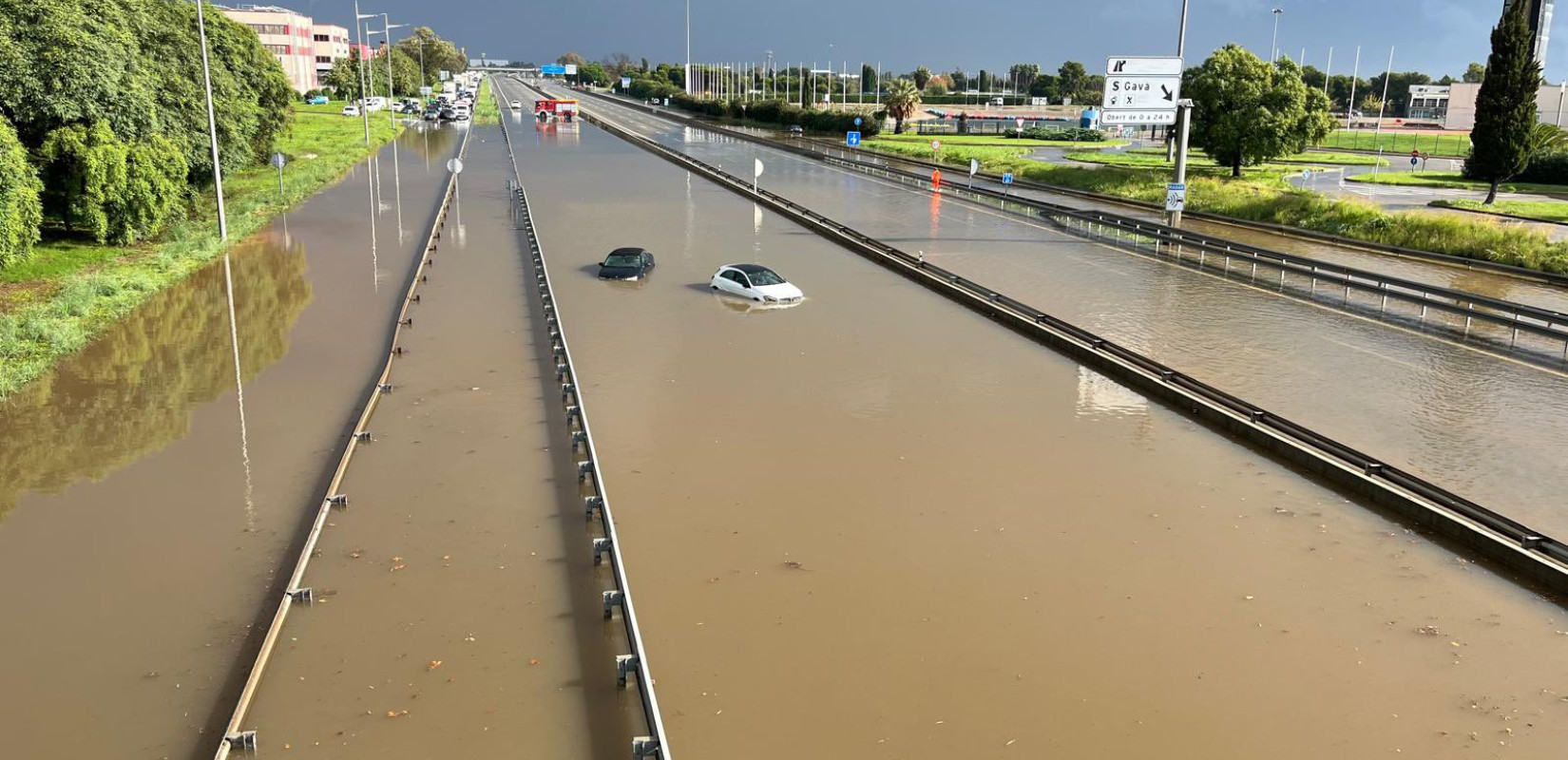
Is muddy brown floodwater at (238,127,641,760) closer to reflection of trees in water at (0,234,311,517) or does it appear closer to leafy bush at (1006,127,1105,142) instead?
reflection of trees in water at (0,234,311,517)

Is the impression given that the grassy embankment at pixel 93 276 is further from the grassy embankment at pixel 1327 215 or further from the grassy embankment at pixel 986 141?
the grassy embankment at pixel 986 141

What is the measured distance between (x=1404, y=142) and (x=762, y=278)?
280 feet

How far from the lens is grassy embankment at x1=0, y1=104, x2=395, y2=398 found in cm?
2187

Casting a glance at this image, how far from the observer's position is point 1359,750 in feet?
30.1

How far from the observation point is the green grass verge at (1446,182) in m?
58.0

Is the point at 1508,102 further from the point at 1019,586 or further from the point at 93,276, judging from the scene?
the point at 93,276

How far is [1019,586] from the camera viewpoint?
12125 mm

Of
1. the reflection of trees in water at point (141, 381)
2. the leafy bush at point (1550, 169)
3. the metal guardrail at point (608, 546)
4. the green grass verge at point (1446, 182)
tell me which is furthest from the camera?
the leafy bush at point (1550, 169)

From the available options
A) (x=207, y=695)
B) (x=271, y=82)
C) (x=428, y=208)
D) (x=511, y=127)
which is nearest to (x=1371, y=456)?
(x=207, y=695)

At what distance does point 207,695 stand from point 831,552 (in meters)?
6.48

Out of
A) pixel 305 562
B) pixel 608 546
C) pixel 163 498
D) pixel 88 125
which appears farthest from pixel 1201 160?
pixel 305 562

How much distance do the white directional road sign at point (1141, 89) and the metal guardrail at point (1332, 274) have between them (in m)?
3.89

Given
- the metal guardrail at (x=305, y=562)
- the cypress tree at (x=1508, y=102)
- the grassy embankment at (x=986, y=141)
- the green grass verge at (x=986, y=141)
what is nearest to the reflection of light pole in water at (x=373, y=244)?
the metal guardrail at (x=305, y=562)

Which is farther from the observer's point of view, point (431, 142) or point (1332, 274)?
point (431, 142)
